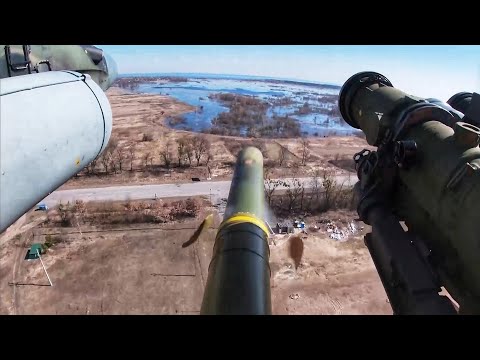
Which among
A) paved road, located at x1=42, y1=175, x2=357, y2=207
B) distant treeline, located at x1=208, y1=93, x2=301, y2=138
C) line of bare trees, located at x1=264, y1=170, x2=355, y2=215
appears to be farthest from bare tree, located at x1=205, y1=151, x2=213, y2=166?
distant treeline, located at x1=208, y1=93, x2=301, y2=138

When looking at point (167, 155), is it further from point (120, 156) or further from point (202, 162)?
point (120, 156)

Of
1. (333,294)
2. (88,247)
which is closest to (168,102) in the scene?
(88,247)

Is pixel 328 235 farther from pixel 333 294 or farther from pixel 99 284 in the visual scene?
pixel 99 284

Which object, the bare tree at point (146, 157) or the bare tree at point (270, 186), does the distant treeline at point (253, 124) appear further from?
the bare tree at point (270, 186)

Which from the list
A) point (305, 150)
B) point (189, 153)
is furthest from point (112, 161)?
point (305, 150)

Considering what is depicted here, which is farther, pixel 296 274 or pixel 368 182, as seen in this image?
pixel 296 274
